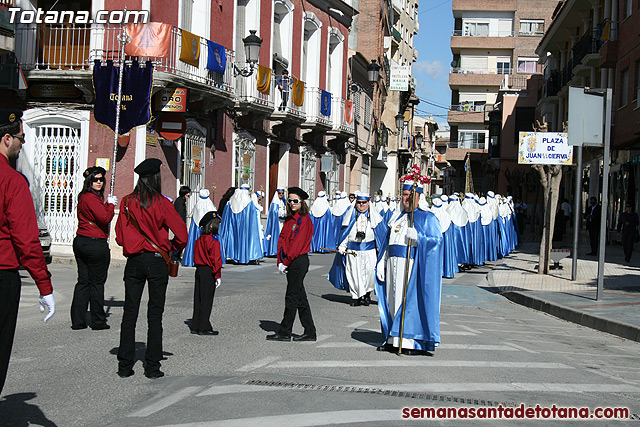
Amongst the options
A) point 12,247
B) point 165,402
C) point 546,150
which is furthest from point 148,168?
point 546,150

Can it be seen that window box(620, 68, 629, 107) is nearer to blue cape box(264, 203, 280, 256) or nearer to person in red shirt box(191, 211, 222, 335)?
blue cape box(264, 203, 280, 256)

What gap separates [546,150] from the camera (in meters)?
18.5

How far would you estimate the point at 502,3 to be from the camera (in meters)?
69.1

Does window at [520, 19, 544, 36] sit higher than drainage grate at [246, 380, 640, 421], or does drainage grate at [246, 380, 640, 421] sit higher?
window at [520, 19, 544, 36]

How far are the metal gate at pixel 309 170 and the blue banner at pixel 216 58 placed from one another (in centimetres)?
995

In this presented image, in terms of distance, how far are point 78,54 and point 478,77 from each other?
55.0m

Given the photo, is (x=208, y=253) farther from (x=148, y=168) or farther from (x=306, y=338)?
(x=148, y=168)

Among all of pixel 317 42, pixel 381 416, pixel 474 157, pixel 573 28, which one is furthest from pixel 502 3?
pixel 381 416

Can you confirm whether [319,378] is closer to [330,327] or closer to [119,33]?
[330,327]

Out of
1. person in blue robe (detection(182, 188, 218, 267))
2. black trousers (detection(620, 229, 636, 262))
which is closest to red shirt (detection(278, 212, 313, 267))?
person in blue robe (detection(182, 188, 218, 267))

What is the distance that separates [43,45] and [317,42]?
1429cm

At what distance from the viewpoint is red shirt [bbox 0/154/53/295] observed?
4594mm

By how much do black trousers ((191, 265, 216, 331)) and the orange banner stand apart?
10499 millimetres

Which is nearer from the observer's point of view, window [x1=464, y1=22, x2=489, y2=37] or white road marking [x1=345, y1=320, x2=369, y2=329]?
white road marking [x1=345, y1=320, x2=369, y2=329]
